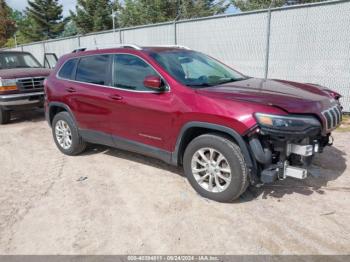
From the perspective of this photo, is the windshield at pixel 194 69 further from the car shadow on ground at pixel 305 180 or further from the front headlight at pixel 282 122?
the car shadow on ground at pixel 305 180

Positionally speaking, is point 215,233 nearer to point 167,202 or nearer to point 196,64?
point 167,202

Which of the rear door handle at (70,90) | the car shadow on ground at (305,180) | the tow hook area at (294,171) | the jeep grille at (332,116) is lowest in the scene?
the car shadow on ground at (305,180)

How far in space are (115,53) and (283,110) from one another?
2.65 meters

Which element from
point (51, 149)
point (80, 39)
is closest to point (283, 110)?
point (51, 149)

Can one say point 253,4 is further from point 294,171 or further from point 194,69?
point 294,171

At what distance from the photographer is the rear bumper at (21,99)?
8.05 m

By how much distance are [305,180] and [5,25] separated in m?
49.5

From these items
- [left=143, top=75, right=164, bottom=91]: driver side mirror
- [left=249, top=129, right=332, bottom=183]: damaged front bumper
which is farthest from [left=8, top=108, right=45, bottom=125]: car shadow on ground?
[left=249, top=129, right=332, bottom=183]: damaged front bumper

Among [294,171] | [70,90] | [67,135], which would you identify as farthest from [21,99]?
[294,171]

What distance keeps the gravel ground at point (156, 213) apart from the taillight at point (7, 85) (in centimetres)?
363

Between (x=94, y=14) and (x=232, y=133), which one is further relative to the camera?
(x=94, y=14)

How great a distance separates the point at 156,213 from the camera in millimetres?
3670

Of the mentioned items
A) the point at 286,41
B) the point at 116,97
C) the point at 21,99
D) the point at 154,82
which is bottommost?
the point at 21,99

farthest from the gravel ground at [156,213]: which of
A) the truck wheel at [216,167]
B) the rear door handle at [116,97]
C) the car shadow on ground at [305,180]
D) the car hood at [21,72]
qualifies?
the car hood at [21,72]
